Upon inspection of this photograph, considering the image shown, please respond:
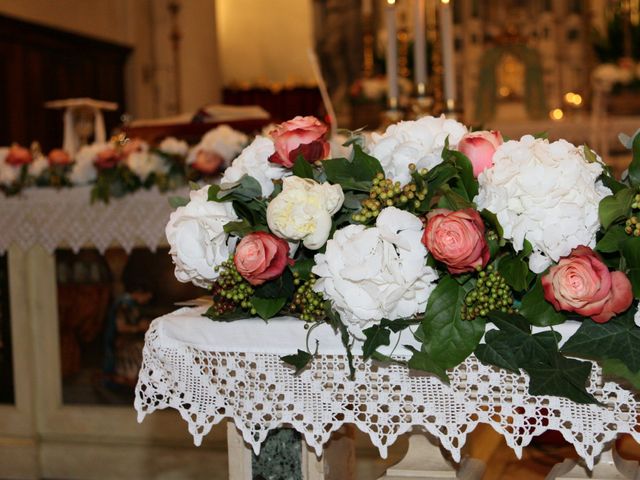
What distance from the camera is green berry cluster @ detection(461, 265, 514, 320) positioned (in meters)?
1.88

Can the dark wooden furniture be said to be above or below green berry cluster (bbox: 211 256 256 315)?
above

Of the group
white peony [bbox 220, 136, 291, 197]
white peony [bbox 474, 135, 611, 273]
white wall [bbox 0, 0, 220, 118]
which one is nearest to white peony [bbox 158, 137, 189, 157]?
white peony [bbox 220, 136, 291, 197]

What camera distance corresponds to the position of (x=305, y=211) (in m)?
1.95

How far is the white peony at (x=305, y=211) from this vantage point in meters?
1.95

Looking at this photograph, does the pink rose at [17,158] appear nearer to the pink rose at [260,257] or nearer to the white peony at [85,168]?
the white peony at [85,168]

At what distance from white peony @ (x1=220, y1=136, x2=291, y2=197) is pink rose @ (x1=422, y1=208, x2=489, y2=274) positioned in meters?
0.42

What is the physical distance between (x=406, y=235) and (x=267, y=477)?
72 centimetres

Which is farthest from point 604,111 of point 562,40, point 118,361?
point 118,361

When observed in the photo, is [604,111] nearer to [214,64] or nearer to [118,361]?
[118,361]

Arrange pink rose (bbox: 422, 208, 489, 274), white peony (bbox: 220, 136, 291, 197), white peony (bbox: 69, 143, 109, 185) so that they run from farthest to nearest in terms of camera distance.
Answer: white peony (bbox: 69, 143, 109, 185), white peony (bbox: 220, 136, 291, 197), pink rose (bbox: 422, 208, 489, 274)

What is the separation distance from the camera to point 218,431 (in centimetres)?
412

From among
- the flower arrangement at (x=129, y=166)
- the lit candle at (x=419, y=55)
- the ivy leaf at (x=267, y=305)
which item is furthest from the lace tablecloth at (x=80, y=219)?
the ivy leaf at (x=267, y=305)

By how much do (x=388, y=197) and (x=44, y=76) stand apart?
9.63m

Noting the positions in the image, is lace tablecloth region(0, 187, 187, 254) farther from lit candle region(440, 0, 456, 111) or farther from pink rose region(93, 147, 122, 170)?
lit candle region(440, 0, 456, 111)
